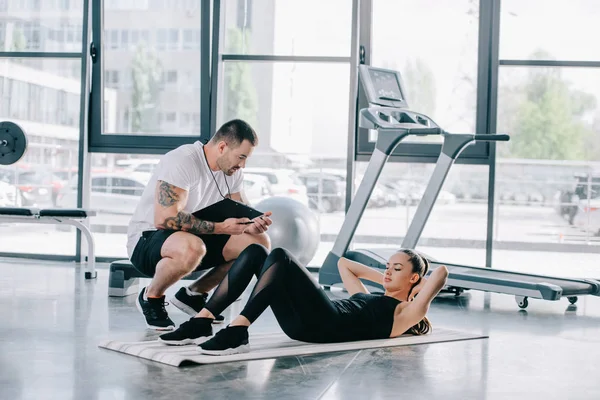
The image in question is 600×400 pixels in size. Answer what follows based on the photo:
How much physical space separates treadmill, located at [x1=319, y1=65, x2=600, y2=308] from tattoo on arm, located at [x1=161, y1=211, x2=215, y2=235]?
1711 millimetres

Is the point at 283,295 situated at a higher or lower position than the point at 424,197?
lower

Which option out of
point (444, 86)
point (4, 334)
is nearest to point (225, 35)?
point (444, 86)

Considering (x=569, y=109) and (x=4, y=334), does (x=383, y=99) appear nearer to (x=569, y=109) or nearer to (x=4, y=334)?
(x=569, y=109)

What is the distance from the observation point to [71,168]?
645cm

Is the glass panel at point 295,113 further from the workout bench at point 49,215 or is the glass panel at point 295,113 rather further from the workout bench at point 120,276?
the workout bench at point 120,276

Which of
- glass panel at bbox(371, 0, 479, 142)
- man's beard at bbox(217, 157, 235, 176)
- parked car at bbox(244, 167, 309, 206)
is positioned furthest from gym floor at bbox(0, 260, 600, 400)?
parked car at bbox(244, 167, 309, 206)

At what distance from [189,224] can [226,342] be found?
0.69 m

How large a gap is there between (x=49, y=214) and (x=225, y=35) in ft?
6.75

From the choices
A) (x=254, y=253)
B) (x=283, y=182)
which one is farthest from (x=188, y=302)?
(x=283, y=182)

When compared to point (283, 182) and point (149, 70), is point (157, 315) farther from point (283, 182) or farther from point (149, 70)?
point (149, 70)

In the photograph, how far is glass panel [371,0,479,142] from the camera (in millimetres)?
6055

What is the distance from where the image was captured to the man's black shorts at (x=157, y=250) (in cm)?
347

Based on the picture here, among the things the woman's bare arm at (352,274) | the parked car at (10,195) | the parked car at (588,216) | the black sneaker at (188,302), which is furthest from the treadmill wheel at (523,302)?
the parked car at (10,195)

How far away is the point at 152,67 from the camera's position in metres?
6.37
